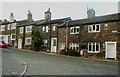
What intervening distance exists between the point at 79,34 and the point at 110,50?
8.28 metres

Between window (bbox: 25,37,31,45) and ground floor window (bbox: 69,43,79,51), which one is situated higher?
window (bbox: 25,37,31,45)

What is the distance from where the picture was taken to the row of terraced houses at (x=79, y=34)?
129 feet

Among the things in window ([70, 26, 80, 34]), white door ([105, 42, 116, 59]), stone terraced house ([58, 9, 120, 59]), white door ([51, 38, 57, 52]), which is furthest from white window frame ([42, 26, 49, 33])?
white door ([105, 42, 116, 59])

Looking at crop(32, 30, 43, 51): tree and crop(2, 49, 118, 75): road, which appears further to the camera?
crop(32, 30, 43, 51): tree

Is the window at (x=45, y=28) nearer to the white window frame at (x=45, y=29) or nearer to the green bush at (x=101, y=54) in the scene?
the white window frame at (x=45, y=29)

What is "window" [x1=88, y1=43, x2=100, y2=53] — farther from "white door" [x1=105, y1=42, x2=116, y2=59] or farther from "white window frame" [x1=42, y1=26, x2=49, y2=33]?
"white window frame" [x1=42, y1=26, x2=49, y2=33]

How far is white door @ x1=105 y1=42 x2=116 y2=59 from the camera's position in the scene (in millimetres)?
38656

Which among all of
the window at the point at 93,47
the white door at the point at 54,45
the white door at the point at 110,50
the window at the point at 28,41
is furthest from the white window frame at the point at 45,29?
the white door at the point at 110,50

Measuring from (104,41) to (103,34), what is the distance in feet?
3.84

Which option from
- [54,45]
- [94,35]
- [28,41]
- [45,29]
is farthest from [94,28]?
[28,41]

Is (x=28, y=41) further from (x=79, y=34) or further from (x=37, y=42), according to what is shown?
(x=79, y=34)

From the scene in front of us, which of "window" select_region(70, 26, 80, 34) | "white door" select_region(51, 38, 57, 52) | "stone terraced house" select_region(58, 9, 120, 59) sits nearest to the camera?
"stone terraced house" select_region(58, 9, 120, 59)

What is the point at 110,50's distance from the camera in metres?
39.1

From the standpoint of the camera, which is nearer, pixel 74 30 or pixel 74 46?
pixel 74 46
